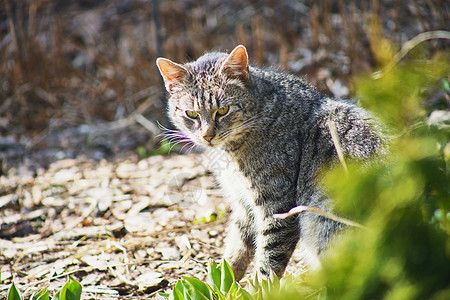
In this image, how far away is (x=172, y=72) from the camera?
9.34ft

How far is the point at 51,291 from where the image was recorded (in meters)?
2.55

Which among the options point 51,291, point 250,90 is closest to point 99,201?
point 51,291

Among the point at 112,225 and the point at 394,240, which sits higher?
the point at 394,240

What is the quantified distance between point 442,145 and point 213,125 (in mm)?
1279

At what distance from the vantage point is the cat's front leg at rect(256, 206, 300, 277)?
244 cm

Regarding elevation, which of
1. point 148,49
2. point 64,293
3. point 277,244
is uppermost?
point 148,49

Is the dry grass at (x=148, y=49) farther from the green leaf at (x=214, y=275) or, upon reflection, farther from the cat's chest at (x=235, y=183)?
the green leaf at (x=214, y=275)

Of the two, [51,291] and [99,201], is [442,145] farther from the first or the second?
[99,201]

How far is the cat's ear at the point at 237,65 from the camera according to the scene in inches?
102

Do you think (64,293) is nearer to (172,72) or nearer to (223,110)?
(223,110)

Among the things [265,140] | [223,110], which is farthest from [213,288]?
[223,110]

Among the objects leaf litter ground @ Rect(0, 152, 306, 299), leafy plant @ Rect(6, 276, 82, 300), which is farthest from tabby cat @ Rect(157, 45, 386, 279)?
leafy plant @ Rect(6, 276, 82, 300)

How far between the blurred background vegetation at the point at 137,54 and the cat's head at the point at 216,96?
154cm

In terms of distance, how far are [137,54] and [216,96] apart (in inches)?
118
